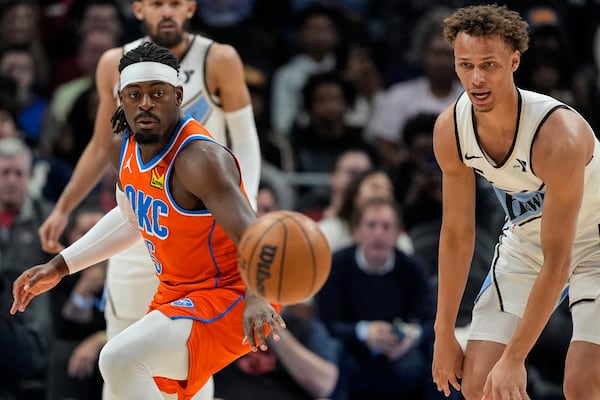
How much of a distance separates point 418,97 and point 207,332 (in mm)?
5590

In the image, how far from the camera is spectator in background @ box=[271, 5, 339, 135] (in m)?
10.2

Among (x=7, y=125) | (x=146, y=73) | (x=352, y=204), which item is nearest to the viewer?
(x=146, y=73)

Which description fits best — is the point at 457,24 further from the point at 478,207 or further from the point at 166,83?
the point at 478,207

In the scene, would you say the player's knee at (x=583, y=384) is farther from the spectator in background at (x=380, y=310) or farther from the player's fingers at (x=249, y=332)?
the spectator in background at (x=380, y=310)

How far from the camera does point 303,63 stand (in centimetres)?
1043

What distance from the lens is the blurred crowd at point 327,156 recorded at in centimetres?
736

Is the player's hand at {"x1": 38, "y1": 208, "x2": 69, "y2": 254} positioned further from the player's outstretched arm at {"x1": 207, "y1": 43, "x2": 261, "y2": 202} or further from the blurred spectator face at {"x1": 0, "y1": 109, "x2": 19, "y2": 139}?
the blurred spectator face at {"x1": 0, "y1": 109, "x2": 19, "y2": 139}

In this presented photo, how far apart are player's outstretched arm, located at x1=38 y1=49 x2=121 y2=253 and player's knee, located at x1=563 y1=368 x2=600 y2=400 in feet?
9.16

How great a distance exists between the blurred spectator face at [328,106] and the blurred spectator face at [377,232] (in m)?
1.79

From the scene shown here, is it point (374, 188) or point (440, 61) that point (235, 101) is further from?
point (440, 61)

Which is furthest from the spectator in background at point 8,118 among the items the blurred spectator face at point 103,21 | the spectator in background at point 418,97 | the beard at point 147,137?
the beard at point 147,137

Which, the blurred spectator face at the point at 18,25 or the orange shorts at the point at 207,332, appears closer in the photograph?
the orange shorts at the point at 207,332

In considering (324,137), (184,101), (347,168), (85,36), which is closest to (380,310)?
(347,168)

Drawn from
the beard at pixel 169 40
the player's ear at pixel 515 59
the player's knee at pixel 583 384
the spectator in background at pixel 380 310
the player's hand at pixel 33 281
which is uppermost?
the player's ear at pixel 515 59
